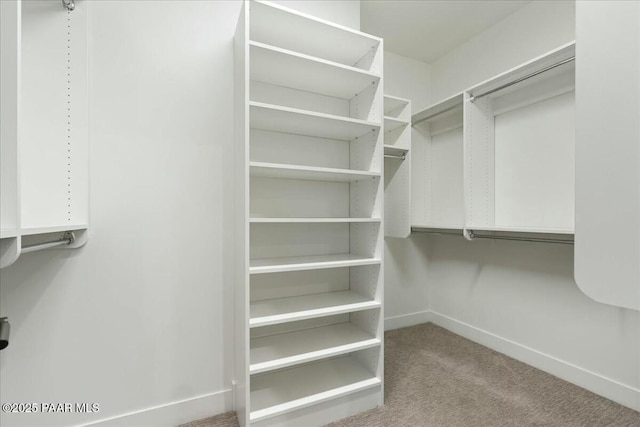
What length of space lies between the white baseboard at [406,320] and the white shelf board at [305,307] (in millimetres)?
1038

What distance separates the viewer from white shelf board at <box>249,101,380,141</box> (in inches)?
55.9

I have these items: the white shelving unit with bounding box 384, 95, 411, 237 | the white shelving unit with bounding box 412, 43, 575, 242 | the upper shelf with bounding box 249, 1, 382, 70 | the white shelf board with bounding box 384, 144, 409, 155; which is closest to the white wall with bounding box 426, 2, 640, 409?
the white shelving unit with bounding box 412, 43, 575, 242

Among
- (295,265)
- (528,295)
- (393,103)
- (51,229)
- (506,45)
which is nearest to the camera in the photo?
(51,229)

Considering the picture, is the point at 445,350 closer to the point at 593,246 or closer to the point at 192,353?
the point at 192,353

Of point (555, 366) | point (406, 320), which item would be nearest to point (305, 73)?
point (406, 320)

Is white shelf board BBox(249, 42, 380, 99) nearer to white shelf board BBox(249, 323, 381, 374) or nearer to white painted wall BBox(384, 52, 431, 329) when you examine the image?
white painted wall BBox(384, 52, 431, 329)

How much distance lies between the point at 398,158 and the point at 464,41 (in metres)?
1.24

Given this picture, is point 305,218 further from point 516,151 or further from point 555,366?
point 555,366

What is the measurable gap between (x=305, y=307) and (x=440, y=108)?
194 cm

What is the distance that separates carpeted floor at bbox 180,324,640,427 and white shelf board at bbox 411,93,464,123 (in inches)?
76.8

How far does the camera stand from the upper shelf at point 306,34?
142 centimetres

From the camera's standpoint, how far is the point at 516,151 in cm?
215

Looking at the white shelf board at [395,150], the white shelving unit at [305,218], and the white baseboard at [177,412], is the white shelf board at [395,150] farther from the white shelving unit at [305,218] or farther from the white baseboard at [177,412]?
the white baseboard at [177,412]

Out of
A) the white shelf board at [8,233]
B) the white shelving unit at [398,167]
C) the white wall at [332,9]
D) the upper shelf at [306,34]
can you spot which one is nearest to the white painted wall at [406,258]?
the white shelving unit at [398,167]
